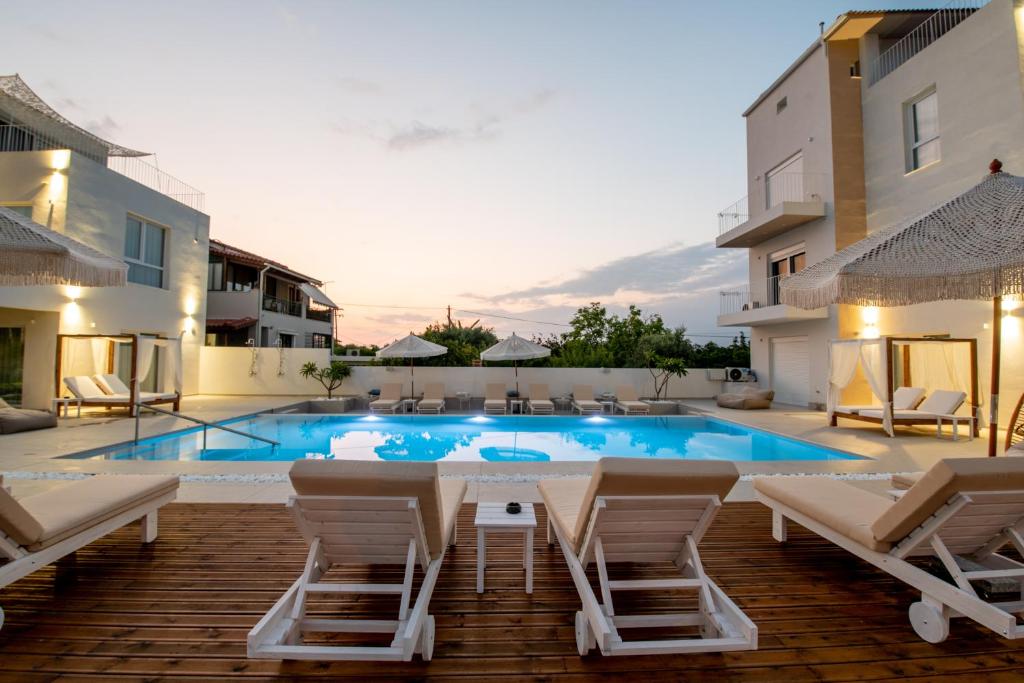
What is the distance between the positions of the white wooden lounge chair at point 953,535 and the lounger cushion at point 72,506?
4461 mm

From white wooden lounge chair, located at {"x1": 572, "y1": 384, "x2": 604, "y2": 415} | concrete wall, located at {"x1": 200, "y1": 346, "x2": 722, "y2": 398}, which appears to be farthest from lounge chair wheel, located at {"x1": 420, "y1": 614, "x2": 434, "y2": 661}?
concrete wall, located at {"x1": 200, "y1": 346, "x2": 722, "y2": 398}

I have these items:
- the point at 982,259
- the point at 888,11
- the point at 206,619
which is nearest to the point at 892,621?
the point at 982,259

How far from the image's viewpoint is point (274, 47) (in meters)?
9.82

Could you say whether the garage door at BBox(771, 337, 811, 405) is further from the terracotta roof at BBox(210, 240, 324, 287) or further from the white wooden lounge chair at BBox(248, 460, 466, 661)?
the terracotta roof at BBox(210, 240, 324, 287)

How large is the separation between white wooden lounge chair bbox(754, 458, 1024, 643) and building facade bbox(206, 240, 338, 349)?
61.8 ft

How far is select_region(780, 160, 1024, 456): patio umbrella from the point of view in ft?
12.2

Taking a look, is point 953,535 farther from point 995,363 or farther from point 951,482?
point 995,363

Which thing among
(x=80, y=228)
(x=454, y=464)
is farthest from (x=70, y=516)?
(x=80, y=228)

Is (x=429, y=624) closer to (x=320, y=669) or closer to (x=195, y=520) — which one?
(x=320, y=669)

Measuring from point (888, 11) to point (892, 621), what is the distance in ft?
50.7

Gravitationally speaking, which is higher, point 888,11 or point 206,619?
point 888,11

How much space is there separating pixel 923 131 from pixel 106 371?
20.5 m

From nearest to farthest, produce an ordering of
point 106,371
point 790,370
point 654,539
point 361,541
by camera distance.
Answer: point 361,541 → point 654,539 → point 106,371 → point 790,370

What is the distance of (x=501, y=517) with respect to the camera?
9.46 ft
